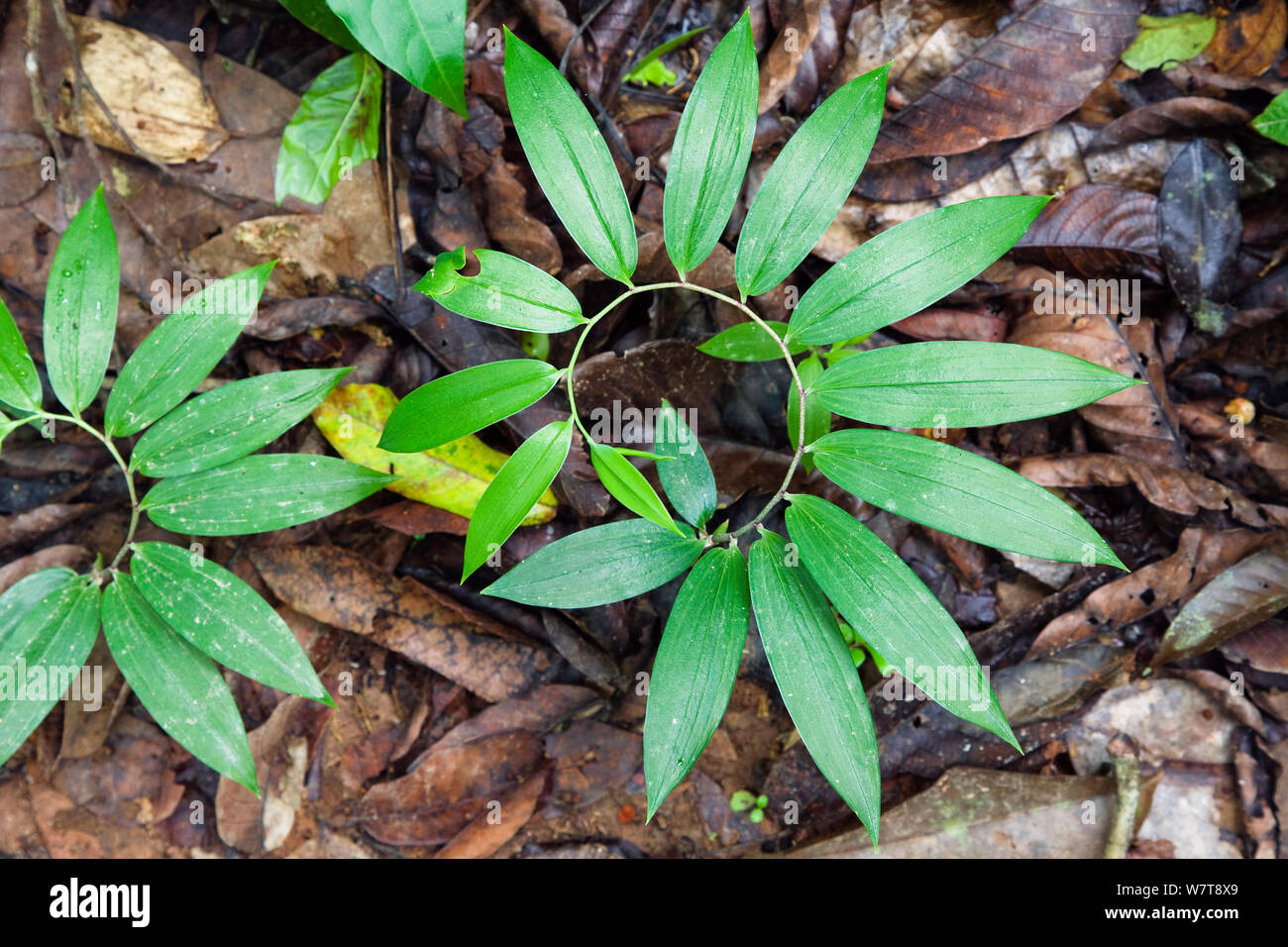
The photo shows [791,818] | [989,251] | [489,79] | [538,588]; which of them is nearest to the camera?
[989,251]

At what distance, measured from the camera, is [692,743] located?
153 centimetres

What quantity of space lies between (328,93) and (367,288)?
0.56 meters

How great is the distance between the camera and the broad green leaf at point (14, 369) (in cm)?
171

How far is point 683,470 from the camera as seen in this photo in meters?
1.71

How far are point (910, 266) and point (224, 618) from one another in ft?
5.30

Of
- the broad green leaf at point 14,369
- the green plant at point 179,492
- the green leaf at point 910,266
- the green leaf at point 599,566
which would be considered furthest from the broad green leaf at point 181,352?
the green leaf at point 910,266

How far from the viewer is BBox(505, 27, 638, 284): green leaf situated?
1.48m

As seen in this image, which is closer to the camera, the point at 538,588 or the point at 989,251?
the point at 989,251

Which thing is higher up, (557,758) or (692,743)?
(692,743)

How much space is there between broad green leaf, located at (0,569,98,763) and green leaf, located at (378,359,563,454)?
91 centimetres

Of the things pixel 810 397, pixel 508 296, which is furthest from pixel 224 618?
pixel 810 397

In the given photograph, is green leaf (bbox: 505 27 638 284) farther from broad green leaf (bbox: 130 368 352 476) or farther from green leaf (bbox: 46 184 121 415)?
green leaf (bbox: 46 184 121 415)
